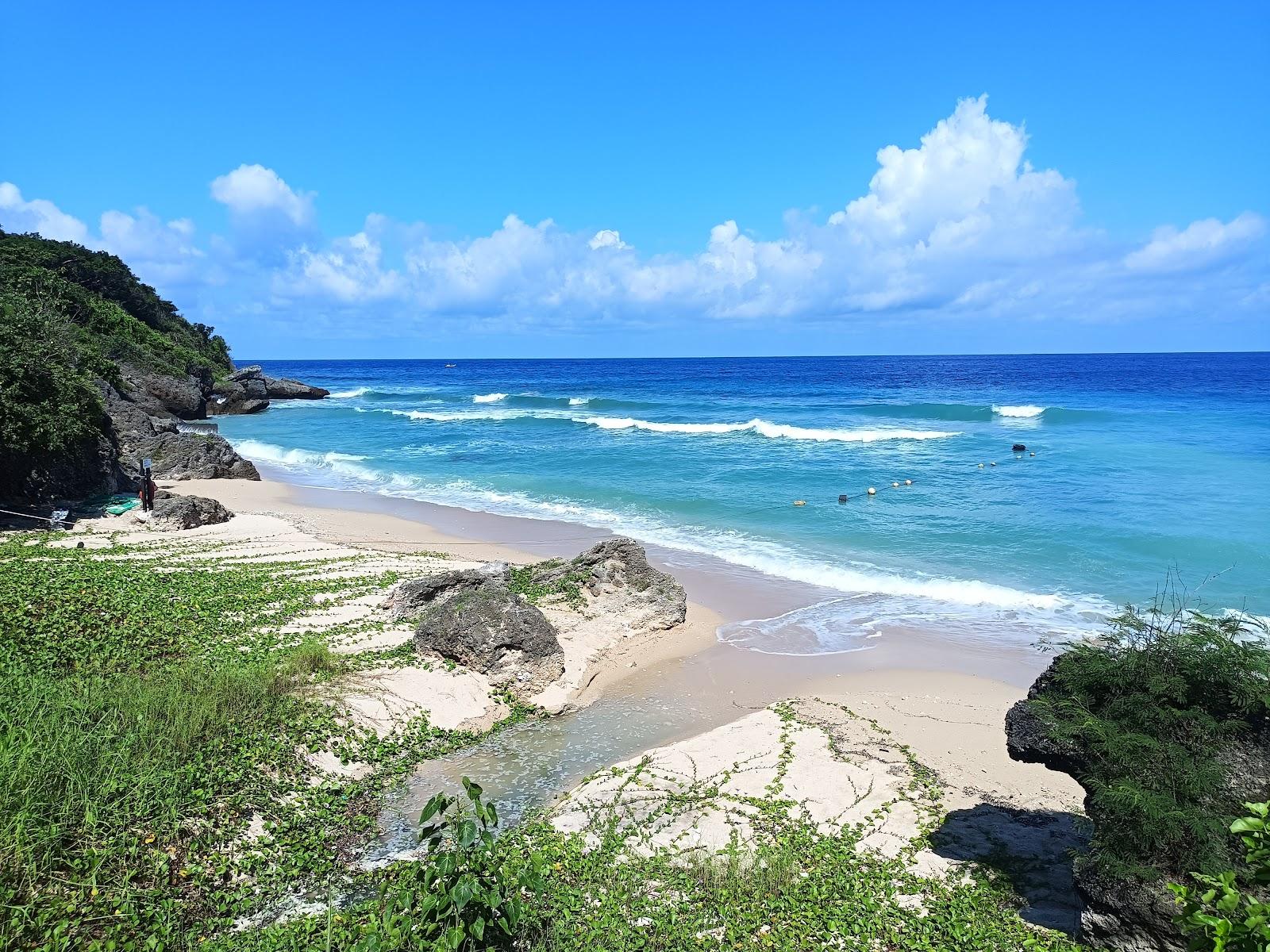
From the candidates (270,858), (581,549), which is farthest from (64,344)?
(270,858)

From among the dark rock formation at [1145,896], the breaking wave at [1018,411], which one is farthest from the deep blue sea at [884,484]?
the dark rock formation at [1145,896]

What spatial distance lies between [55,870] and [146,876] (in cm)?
59

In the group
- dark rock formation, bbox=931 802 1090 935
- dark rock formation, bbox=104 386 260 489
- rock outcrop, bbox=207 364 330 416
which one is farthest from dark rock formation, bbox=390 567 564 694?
rock outcrop, bbox=207 364 330 416

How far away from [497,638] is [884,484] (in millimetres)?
20319

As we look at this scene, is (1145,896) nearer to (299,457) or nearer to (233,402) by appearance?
(299,457)

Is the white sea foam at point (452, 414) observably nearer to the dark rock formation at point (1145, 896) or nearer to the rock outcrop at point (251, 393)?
the rock outcrop at point (251, 393)

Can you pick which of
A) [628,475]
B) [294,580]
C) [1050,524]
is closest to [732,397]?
[628,475]

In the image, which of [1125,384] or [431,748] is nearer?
[431,748]

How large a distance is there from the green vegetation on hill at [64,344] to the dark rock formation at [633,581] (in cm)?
1269

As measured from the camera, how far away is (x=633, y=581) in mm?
13500

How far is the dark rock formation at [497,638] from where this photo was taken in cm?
1057

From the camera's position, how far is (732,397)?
69.8 m

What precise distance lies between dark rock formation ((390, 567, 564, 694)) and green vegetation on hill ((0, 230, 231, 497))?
492 inches

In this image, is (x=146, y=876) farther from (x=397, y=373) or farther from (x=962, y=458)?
(x=397, y=373)
